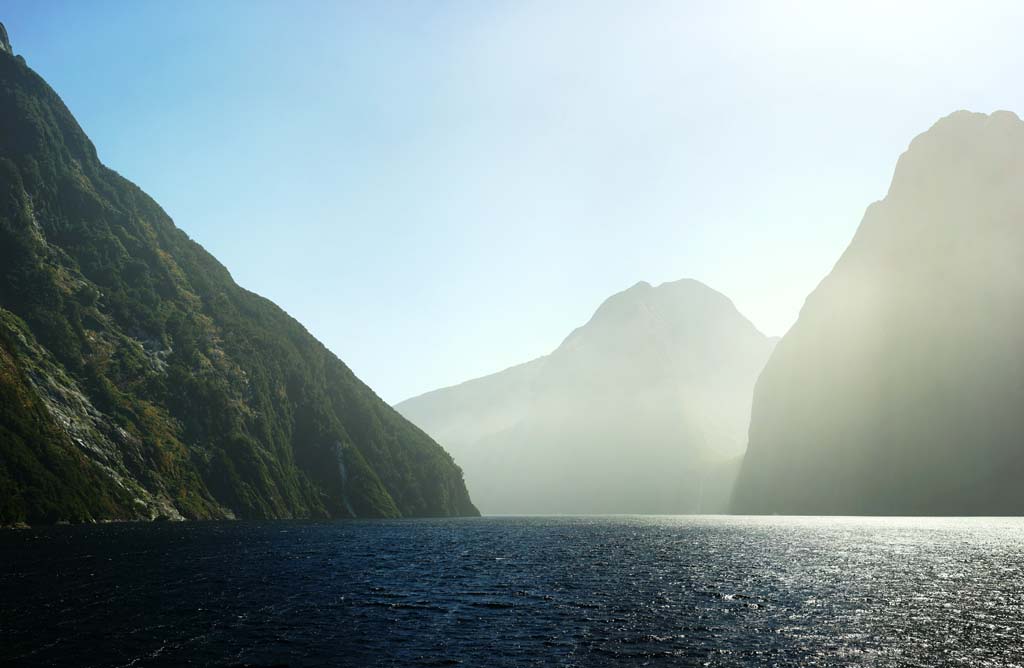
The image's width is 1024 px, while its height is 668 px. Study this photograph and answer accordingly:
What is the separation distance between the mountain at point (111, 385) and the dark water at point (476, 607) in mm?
27322

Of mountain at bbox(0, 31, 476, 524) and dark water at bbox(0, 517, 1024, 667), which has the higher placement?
mountain at bbox(0, 31, 476, 524)

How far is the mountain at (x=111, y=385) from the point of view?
111688 mm

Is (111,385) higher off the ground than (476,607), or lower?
higher

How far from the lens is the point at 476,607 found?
50531 mm

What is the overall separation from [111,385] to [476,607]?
417ft

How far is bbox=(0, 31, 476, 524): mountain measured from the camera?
112m

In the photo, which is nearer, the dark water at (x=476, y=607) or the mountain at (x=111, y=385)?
the dark water at (x=476, y=607)

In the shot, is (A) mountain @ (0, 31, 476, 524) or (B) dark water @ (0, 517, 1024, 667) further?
(A) mountain @ (0, 31, 476, 524)

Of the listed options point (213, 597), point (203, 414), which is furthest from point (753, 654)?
point (203, 414)

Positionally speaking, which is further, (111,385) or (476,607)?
(111,385)

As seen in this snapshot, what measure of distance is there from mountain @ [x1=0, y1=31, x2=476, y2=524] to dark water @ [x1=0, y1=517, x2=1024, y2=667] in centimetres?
2732

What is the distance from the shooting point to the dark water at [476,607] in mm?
36531

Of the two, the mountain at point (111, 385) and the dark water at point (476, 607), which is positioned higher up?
the mountain at point (111, 385)

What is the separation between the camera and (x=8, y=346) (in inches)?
4791
